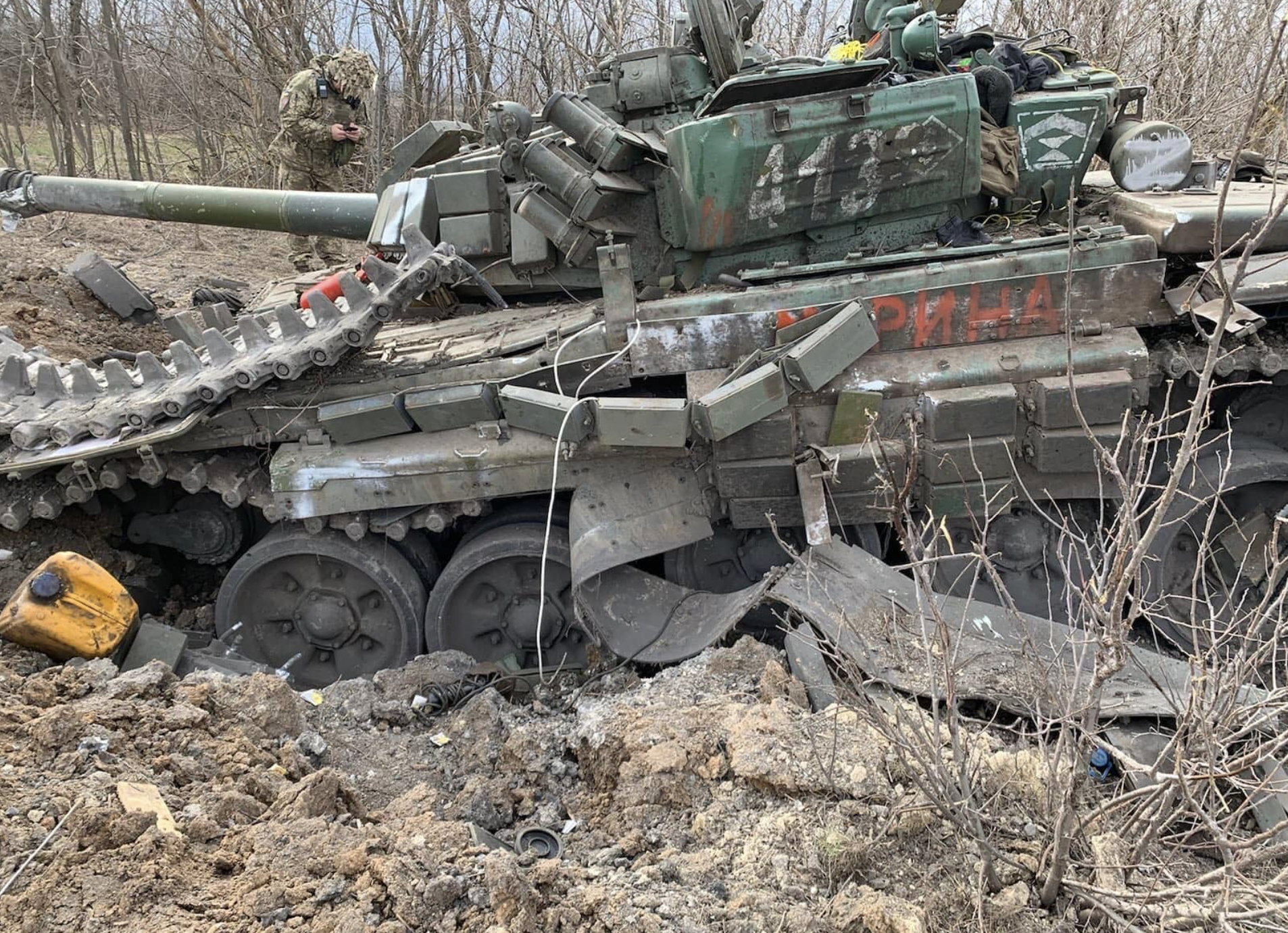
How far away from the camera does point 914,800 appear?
3209mm

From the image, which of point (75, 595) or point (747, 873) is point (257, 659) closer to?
point (75, 595)

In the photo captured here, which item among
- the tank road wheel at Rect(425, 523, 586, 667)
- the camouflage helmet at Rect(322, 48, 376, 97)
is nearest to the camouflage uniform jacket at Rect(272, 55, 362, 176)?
the camouflage helmet at Rect(322, 48, 376, 97)

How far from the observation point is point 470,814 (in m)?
3.73

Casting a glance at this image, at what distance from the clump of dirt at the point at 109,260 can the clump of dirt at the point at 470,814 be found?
199 inches

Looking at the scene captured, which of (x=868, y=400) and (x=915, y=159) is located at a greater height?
(x=915, y=159)

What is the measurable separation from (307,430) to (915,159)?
360cm

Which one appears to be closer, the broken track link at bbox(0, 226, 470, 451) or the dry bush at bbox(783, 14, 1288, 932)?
the dry bush at bbox(783, 14, 1288, 932)

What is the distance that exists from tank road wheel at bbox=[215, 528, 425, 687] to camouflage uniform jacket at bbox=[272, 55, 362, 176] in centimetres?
662

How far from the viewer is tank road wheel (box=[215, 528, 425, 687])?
545 cm

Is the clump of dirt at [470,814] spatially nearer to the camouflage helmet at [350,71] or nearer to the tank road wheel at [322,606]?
the tank road wheel at [322,606]

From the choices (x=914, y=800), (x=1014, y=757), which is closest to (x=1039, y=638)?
(x=1014, y=757)

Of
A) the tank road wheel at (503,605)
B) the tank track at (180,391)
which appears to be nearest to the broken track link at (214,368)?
the tank track at (180,391)

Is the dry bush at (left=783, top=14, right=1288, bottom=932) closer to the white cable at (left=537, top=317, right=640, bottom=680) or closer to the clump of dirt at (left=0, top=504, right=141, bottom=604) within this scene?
the white cable at (left=537, top=317, right=640, bottom=680)

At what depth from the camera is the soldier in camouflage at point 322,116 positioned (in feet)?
34.6
